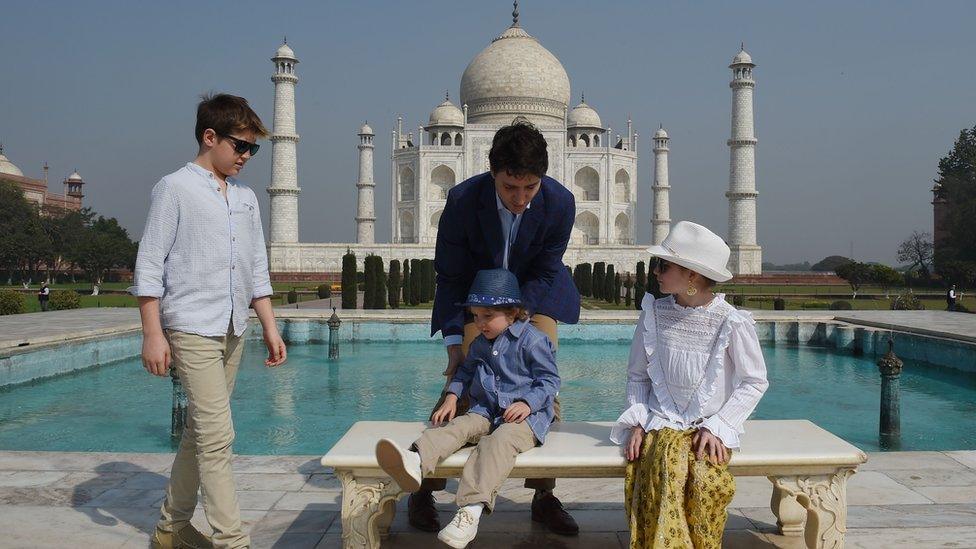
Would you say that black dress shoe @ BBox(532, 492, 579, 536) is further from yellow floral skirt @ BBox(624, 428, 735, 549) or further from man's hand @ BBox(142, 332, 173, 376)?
man's hand @ BBox(142, 332, 173, 376)

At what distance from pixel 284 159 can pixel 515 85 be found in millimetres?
10664

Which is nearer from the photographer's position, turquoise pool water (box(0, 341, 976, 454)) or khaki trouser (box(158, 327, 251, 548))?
khaki trouser (box(158, 327, 251, 548))

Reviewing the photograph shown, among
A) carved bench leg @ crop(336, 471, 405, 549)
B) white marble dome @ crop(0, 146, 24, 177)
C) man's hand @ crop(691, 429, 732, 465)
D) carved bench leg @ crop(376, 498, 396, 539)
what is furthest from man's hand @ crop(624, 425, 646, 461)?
white marble dome @ crop(0, 146, 24, 177)

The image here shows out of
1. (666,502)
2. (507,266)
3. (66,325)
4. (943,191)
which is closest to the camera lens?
(666,502)

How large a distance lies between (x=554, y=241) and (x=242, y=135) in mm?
1038

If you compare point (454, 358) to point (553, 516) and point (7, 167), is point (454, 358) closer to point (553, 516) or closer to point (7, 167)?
point (553, 516)

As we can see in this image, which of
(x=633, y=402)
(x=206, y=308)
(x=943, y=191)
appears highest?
(x=943, y=191)

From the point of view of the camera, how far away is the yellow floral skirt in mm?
2041

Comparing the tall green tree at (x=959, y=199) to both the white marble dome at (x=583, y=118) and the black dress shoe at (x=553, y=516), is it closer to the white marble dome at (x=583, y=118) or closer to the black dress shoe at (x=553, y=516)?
the white marble dome at (x=583, y=118)

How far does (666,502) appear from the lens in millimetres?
2041

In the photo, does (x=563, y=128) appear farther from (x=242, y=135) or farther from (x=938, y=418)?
(x=242, y=135)

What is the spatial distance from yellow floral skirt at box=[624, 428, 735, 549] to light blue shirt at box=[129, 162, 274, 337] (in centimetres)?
123

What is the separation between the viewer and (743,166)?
3138 cm

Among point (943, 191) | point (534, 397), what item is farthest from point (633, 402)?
point (943, 191)
